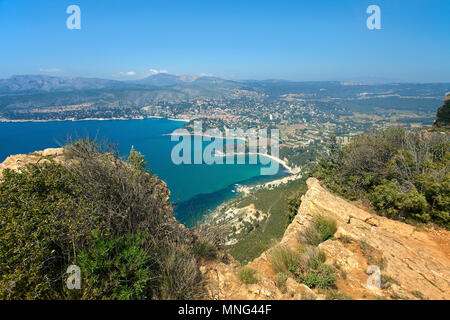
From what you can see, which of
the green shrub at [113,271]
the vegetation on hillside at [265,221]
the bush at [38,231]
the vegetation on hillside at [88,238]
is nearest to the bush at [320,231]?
the vegetation on hillside at [88,238]

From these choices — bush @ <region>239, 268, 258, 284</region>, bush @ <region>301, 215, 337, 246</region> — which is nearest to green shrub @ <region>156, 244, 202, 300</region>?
bush @ <region>239, 268, 258, 284</region>

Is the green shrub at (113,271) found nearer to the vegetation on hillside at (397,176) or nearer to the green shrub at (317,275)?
the green shrub at (317,275)

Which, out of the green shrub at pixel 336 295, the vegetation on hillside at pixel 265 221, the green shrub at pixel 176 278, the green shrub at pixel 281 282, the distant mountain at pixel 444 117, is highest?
the distant mountain at pixel 444 117

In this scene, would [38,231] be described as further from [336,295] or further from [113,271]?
[336,295]

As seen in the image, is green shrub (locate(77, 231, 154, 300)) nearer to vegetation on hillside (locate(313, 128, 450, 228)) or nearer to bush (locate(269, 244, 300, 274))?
bush (locate(269, 244, 300, 274))
